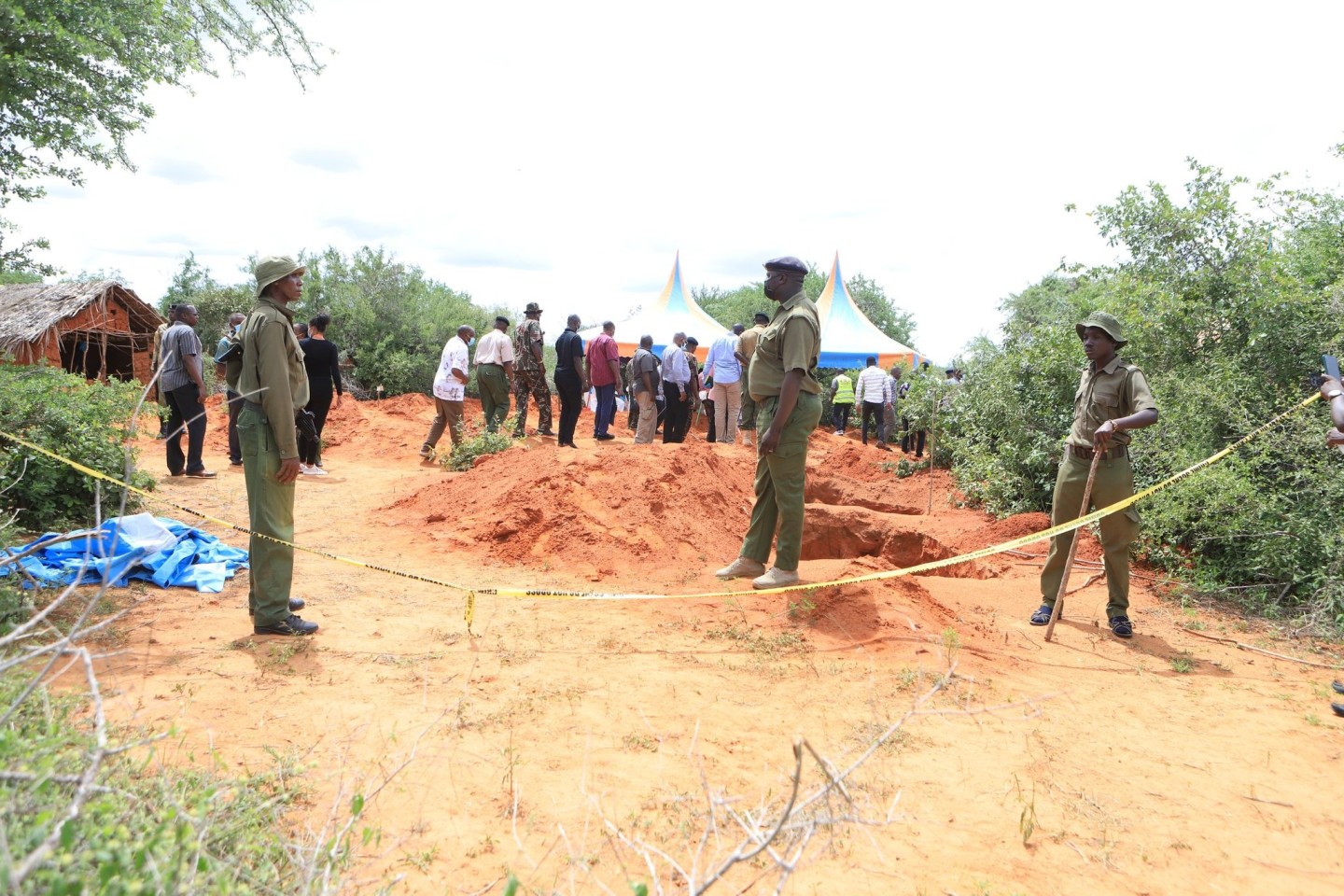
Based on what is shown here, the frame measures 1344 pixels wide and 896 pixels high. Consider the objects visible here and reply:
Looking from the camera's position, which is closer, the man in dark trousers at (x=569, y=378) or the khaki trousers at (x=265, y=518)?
the khaki trousers at (x=265, y=518)

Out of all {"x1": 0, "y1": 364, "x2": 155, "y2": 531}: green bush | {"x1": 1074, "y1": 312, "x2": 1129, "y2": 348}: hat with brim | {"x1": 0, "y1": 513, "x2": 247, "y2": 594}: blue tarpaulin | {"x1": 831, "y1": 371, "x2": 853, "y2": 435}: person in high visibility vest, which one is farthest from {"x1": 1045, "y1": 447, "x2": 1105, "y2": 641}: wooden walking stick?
{"x1": 831, "y1": 371, "x2": 853, "y2": 435}: person in high visibility vest

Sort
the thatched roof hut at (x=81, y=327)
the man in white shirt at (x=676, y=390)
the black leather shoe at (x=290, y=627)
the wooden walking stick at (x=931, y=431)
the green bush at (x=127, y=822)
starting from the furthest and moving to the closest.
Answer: the thatched roof hut at (x=81, y=327), the man in white shirt at (x=676, y=390), the wooden walking stick at (x=931, y=431), the black leather shoe at (x=290, y=627), the green bush at (x=127, y=822)

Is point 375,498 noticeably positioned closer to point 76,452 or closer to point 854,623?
point 76,452

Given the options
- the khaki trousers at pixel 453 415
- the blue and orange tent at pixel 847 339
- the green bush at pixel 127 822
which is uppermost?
the blue and orange tent at pixel 847 339

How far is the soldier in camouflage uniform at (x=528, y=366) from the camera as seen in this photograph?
11281mm

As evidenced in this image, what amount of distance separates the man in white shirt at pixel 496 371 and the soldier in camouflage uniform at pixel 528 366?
0.21m

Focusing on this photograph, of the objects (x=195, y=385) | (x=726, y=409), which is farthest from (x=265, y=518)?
(x=726, y=409)

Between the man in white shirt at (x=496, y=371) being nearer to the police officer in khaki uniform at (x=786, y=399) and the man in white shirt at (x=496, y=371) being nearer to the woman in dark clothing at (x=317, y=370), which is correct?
the woman in dark clothing at (x=317, y=370)

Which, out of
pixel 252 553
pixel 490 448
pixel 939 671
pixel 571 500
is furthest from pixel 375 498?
pixel 939 671

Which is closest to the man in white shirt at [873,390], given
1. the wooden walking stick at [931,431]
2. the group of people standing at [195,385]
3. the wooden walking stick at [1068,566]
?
the wooden walking stick at [931,431]

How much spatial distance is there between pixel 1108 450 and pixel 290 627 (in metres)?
4.98

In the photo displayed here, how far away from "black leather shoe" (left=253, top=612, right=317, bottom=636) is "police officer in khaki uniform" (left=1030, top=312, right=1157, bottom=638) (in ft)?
14.7

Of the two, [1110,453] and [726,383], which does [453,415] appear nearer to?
[726,383]

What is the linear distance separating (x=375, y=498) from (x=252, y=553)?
4765mm
